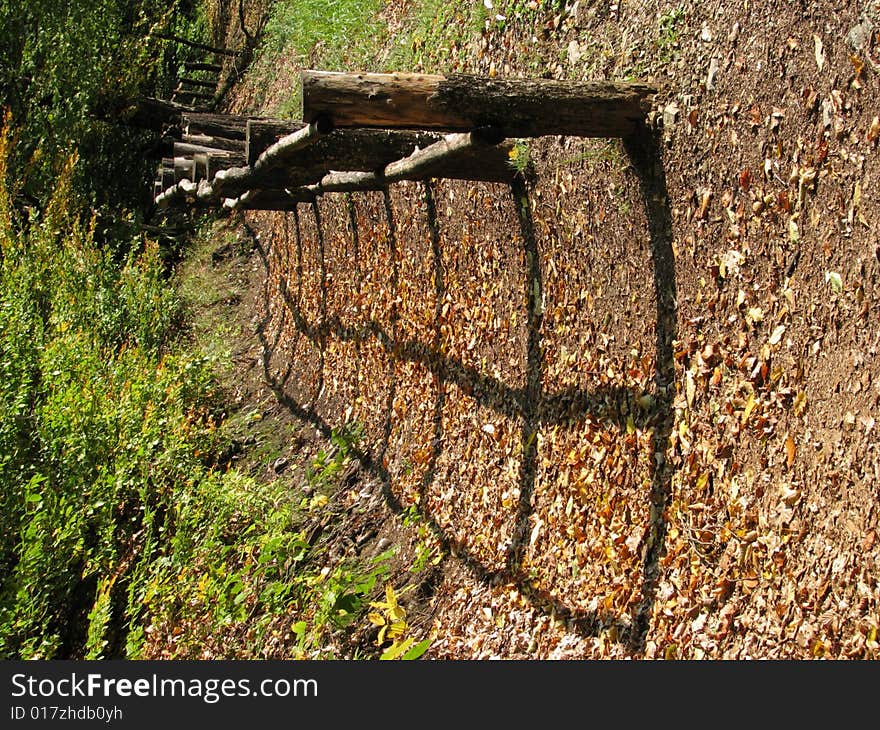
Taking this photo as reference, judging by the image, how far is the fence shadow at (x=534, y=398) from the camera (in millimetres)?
3656

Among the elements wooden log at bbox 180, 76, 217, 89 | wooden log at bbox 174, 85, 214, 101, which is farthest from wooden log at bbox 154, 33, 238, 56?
wooden log at bbox 174, 85, 214, 101

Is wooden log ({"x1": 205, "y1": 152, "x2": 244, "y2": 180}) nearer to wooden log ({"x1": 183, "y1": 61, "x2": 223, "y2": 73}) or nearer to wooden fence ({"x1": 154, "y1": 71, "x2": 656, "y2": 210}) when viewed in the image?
wooden fence ({"x1": 154, "y1": 71, "x2": 656, "y2": 210})

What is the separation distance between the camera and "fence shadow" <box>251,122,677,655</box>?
3.66 metres

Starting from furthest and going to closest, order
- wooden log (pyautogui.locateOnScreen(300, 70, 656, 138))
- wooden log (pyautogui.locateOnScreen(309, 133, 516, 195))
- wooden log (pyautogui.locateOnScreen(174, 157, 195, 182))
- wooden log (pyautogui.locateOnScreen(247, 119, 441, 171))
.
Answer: wooden log (pyautogui.locateOnScreen(174, 157, 195, 182)), wooden log (pyautogui.locateOnScreen(247, 119, 441, 171)), wooden log (pyautogui.locateOnScreen(309, 133, 516, 195)), wooden log (pyautogui.locateOnScreen(300, 70, 656, 138))

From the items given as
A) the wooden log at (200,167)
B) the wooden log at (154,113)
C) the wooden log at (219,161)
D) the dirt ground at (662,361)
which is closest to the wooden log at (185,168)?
the wooden log at (200,167)

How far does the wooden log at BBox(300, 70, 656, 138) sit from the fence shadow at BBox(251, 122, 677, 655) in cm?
19

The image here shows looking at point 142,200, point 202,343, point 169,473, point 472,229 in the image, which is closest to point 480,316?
point 472,229

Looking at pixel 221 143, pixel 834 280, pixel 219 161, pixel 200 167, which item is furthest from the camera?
pixel 221 143

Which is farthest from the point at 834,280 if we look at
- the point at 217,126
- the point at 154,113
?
the point at 154,113

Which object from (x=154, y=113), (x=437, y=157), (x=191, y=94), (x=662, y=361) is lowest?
(x=662, y=361)

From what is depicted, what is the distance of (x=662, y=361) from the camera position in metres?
3.75

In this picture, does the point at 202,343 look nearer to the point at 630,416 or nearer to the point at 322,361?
the point at 322,361

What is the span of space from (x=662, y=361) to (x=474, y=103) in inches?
53.4

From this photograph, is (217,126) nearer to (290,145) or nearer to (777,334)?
(290,145)
